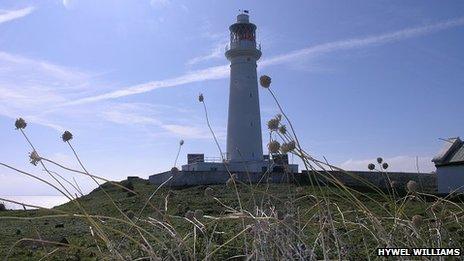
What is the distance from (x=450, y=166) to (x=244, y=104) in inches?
603

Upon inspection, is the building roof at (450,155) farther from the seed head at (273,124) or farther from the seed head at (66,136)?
the seed head at (66,136)

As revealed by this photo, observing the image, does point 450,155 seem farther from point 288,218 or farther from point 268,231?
point 268,231

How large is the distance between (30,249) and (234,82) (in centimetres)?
3194

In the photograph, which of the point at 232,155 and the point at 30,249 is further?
the point at 232,155

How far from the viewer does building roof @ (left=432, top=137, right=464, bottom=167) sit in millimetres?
25625

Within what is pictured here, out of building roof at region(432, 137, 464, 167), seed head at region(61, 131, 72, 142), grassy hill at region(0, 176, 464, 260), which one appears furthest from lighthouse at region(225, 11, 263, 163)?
seed head at region(61, 131, 72, 142)

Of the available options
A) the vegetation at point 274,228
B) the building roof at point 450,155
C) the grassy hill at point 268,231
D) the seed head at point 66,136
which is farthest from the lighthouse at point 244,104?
the seed head at point 66,136

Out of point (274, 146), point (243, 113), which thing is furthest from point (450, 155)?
point (274, 146)

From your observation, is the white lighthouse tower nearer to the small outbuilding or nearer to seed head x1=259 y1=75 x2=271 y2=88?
the small outbuilding

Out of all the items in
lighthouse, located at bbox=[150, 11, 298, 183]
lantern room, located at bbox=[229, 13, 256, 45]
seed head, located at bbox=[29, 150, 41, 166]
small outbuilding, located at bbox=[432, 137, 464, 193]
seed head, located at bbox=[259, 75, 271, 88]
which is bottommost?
seed head, located at bbox=[29, 150, 41, 166]

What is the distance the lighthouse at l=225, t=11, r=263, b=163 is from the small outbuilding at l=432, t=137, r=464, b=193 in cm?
1323

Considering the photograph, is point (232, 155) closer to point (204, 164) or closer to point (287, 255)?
point (204, 164)

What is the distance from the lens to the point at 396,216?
3027 mm

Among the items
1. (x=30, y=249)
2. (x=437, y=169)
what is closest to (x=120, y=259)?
(x=30, y=249)
